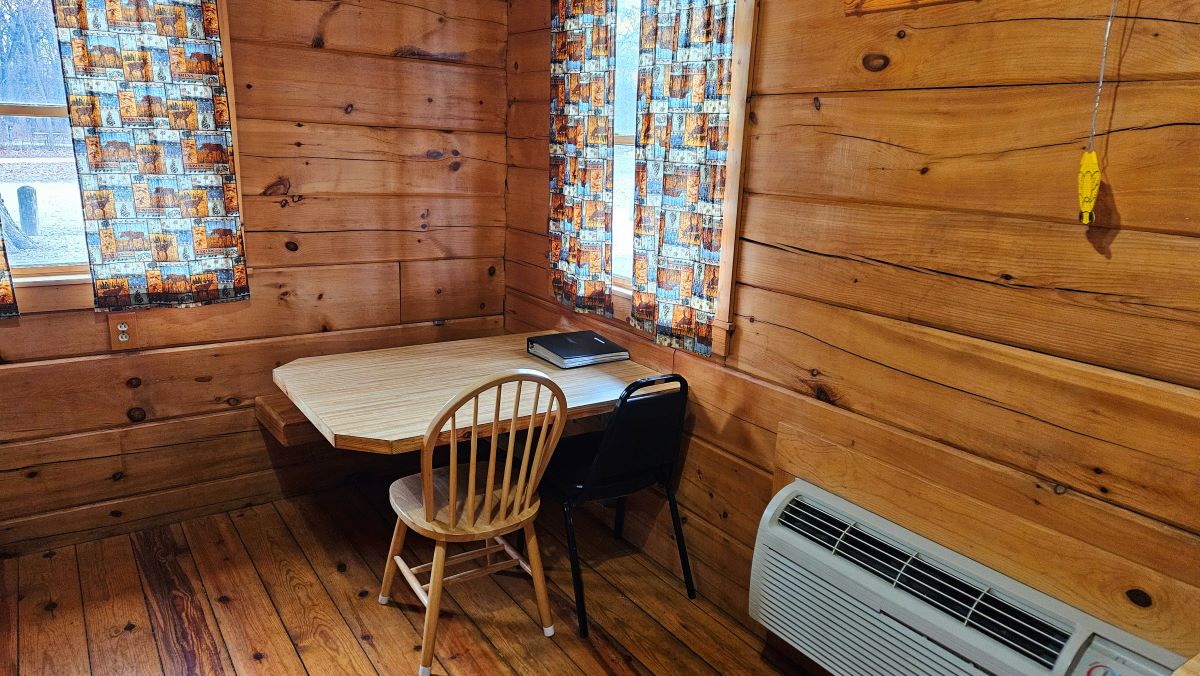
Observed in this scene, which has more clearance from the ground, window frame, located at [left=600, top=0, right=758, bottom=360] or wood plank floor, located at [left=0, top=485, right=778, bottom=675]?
window frame, located at [left=600, top=0, right=758, bottom=360]

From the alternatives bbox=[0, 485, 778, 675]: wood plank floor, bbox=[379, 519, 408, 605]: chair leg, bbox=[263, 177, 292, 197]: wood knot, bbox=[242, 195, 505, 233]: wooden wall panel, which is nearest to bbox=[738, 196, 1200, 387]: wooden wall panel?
bbox=[0, 485, 778, 675]: wood plank floor

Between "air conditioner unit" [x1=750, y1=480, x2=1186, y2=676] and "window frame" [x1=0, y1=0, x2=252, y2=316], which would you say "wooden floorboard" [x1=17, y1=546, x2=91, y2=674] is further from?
"air conditioner unit" [x1=750, y1=480, x2=1186, y2=676]

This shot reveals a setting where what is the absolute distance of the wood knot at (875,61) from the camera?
73.4 inches

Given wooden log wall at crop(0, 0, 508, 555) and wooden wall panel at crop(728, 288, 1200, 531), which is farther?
wooden log wall at crop(0, 0, 508, 555)

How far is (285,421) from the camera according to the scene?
2686 millimetres

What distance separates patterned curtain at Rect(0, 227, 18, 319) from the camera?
2.39 m

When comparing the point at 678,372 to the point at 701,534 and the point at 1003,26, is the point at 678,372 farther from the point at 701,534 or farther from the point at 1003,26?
the point at 1003,26

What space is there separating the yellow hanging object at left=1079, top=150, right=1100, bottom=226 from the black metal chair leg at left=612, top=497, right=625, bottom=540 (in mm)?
1806

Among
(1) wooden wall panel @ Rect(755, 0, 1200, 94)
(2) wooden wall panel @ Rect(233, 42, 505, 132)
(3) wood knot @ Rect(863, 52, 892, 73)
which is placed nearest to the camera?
(1) wooden wall panel @ Rect(755, 0, 1200, 94)

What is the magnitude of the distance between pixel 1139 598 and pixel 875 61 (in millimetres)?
1271

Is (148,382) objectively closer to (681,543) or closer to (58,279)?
(58,279)

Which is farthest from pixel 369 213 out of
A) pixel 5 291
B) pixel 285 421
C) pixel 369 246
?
pixel 5 291

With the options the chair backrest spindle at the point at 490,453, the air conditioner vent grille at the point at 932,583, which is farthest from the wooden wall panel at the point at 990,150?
the chair backrest spindle at the point at 490,453

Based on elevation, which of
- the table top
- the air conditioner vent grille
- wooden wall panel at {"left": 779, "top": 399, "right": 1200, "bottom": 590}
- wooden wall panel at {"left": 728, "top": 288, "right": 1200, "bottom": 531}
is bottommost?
the air conditioner vent grille
